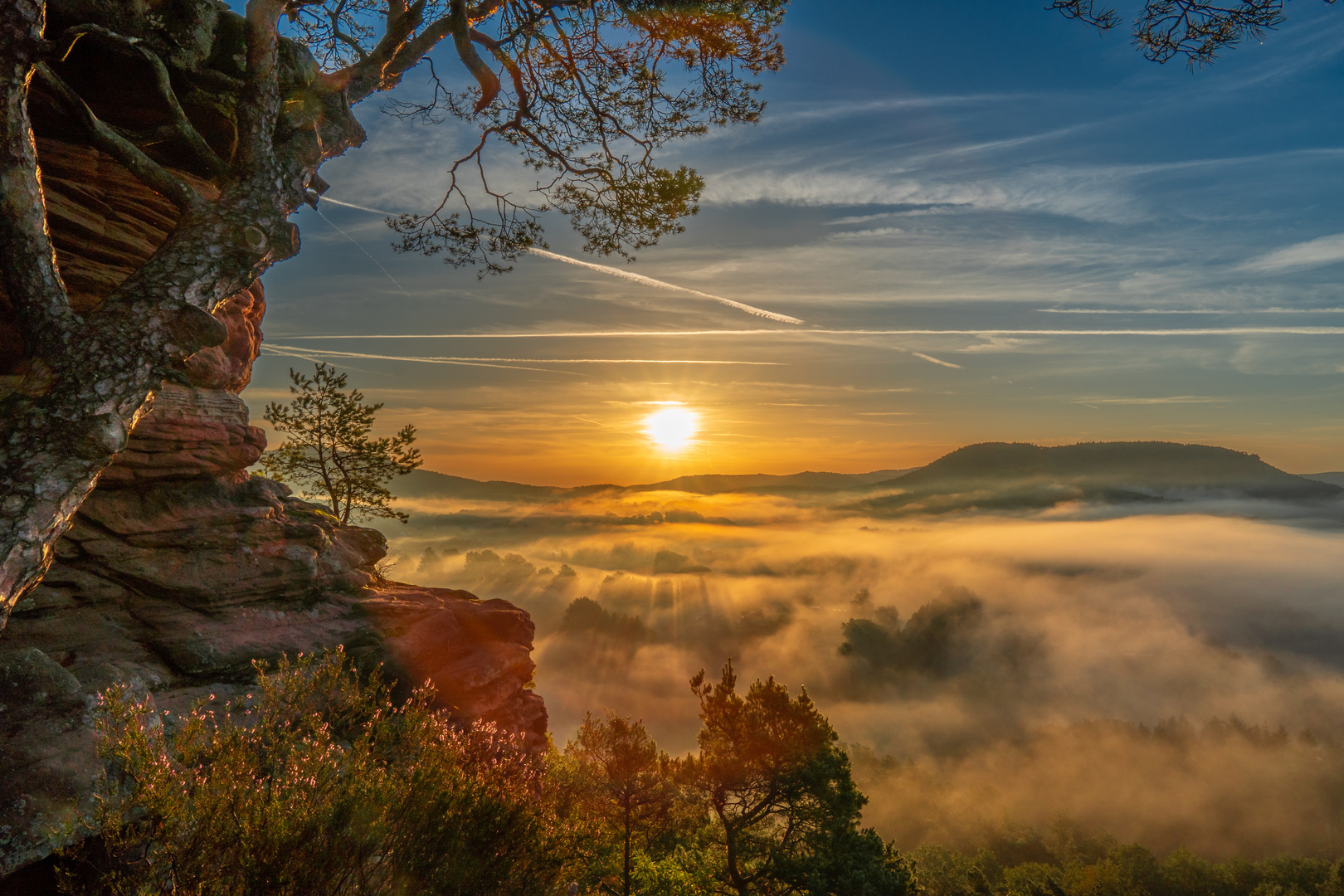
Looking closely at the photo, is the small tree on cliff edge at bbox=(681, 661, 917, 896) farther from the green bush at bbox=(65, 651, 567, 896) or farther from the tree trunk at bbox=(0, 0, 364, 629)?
the tree trunk at bbox=(0, 0, 364, 629)

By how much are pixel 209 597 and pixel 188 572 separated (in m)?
0.66

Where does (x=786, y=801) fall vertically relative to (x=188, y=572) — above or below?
below

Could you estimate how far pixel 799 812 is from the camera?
874 inches

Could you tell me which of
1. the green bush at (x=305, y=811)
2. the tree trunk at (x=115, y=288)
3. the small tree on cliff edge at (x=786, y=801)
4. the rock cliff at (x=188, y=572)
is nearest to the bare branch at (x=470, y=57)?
the tree trunk at (x=115, y=288)

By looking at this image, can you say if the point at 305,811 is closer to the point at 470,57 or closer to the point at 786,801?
the point at 470,57

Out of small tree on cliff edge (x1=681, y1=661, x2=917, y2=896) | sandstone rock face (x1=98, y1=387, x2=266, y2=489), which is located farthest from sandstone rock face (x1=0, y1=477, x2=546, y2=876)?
small tree on cliff edge (x1=681, y1=661, x2=917, y2=896)

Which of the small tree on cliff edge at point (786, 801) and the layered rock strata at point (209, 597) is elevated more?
the layered rock strata at point (209, 597)

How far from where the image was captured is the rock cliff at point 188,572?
998 centimetres

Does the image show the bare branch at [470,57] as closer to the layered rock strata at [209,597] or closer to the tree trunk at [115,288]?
the tree trunk at [115,288]

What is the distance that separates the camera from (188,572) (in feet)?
38.3

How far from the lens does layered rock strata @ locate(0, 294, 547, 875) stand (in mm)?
9492

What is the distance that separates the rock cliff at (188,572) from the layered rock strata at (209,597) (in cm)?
3

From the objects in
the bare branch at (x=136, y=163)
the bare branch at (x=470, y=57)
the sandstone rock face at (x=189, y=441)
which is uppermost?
the bare branch at (x=470, y=57)

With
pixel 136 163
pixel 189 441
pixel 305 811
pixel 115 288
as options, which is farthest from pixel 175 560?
pixel 305 811
